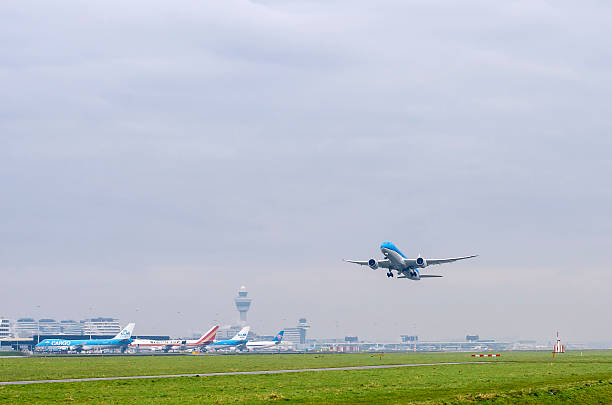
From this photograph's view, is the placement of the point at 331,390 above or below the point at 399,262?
below

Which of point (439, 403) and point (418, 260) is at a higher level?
point (418, 260)

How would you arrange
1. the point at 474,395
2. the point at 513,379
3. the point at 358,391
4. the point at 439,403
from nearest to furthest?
the point at 439,403
the point at 474,395
the point at 358,391
the point at 513,379

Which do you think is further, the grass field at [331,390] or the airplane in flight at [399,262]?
the airplane in flight at [399,262]

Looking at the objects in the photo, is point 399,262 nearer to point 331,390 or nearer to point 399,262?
point 399,262

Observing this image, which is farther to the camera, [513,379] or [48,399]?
[513,379]

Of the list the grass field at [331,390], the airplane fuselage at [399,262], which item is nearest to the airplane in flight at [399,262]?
the airplane fuselage at [399,262]

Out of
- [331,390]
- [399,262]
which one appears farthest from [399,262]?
[331,390]

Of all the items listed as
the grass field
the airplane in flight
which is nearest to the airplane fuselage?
the airplane in flight

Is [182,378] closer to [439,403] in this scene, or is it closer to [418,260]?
[439,403]

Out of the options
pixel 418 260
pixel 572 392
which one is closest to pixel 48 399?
pixel 572 392

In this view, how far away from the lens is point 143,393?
54.3 metres

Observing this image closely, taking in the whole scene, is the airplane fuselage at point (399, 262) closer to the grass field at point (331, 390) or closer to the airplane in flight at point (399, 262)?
the airplane in flight at point (399, 262)

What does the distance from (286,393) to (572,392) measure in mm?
22210

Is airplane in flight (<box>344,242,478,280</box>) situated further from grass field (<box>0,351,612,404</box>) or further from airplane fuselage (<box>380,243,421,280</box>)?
grass field (<box>0,351,612,404</box>)
